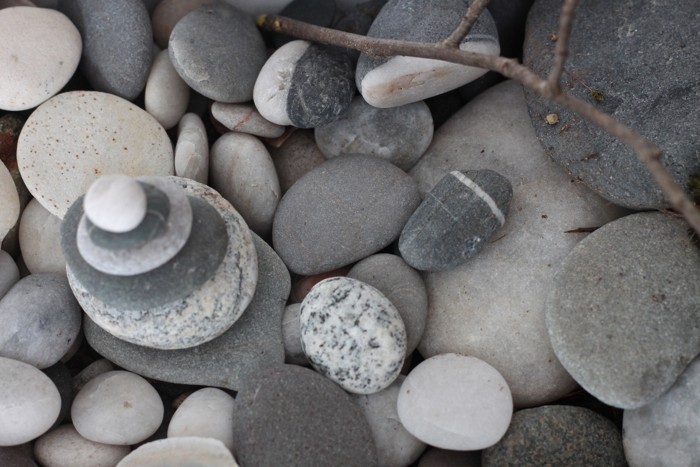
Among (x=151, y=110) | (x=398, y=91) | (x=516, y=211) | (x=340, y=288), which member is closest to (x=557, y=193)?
(x=516, y=211)

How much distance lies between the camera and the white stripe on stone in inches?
81.2

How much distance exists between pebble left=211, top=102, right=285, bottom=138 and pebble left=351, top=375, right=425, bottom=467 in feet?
3.01

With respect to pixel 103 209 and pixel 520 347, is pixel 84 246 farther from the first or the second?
pixel 520 347

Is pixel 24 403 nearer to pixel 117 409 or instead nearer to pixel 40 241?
pixel 117 409

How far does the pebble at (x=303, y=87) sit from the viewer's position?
218cm

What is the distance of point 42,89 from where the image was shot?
2148 millimetres

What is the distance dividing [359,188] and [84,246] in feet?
2.84

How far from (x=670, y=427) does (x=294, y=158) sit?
1434mm

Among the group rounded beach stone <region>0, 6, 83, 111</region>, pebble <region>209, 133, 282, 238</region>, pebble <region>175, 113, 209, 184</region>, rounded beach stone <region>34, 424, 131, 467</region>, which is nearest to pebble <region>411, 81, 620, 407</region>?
pebble <region>209, 133, 282, 238</region>

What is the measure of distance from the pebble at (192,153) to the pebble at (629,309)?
1148 millimetres

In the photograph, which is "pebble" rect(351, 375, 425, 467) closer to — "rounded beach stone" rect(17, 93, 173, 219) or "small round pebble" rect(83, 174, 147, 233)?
"small round pebble" rect(83, 174, 147, 233)

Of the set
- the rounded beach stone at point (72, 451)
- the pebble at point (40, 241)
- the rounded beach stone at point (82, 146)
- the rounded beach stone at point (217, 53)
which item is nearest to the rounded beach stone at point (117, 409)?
the rounded beach stone at point (72, 451)

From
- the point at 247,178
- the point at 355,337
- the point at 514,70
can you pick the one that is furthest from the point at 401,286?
the point at 514,70

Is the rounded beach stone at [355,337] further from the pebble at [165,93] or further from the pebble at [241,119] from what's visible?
the pebble at [165,93]
